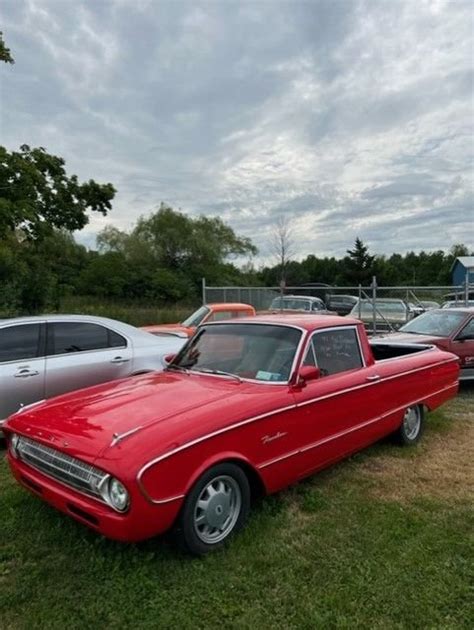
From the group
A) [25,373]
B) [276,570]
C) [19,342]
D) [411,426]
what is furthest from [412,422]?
[19,342]

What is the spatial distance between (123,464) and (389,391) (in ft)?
10.2

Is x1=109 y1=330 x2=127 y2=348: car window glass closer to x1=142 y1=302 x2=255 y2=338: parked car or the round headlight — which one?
the round headlight

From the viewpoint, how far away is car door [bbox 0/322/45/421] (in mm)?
5168

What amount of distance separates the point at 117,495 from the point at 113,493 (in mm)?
28

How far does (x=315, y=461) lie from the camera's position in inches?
158

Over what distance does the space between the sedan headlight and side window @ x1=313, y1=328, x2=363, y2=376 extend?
2090mm

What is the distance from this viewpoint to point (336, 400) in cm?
420

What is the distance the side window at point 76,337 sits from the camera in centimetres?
572

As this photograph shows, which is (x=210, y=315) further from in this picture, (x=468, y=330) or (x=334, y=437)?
(x=334, y=437)

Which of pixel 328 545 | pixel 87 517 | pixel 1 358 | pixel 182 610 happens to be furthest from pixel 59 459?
pixel 1 358

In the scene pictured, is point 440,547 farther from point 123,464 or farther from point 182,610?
point 123,464

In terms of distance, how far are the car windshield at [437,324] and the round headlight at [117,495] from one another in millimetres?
7202

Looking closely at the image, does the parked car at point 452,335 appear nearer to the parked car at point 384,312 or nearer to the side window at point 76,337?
the side window at point 76,337

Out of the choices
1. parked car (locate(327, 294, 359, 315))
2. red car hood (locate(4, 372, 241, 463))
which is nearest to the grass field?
red car hood (locate(4, 372, 241, 463))
